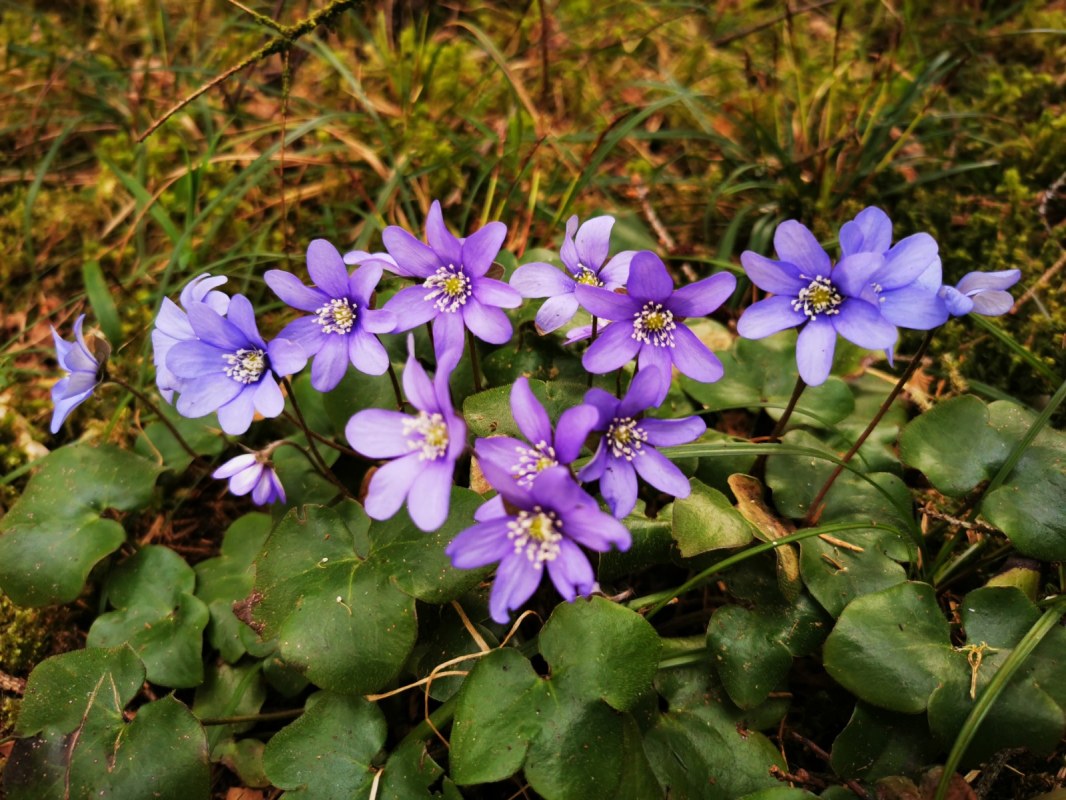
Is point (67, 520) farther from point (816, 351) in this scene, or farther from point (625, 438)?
point (816, 351)

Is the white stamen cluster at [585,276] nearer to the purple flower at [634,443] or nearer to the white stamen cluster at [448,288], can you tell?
the white stamen cluster at [448,288]

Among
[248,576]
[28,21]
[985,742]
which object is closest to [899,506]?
[985,742]

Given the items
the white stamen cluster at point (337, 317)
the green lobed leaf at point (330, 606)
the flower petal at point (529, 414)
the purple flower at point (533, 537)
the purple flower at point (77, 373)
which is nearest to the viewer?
the purple flower at point (533, 537)

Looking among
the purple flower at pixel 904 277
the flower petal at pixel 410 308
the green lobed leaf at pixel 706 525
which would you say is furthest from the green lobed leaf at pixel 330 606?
the purple flower at pixel 904 277

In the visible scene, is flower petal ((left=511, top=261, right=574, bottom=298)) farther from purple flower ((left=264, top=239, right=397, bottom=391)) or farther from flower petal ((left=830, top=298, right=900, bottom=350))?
flower petal ((left=830, top=298, right=900, bottom=350))

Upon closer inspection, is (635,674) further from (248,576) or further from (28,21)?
(28,21)

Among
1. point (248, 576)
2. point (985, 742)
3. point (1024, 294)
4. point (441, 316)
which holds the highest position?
point (441, 316)
